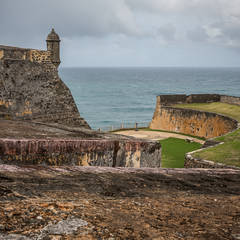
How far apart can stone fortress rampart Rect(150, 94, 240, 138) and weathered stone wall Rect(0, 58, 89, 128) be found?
16878mm

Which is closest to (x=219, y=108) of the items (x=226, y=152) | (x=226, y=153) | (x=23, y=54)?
(x=226, y=152)

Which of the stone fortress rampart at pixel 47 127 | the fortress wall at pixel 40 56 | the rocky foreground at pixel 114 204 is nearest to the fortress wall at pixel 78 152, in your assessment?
the stone fortress rampart at pixel 47 127

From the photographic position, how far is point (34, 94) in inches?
501

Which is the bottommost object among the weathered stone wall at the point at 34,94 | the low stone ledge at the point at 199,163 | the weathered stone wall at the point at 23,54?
the low stone ledge at the point at 199,163

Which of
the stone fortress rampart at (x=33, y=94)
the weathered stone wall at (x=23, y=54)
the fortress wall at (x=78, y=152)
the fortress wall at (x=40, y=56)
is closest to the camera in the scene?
the fortress wall at (x=78, y=152)

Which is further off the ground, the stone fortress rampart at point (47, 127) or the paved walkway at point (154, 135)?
the stone fortress rampart at point (47, 127)

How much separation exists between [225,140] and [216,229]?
18.4 meters

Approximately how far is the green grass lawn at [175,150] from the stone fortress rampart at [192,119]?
9.70 ft

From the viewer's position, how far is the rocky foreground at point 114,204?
2.45 meters

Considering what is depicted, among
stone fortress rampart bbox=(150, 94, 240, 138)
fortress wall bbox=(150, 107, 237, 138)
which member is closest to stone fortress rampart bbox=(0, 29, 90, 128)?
stone fortress rampart bbox=(150, 94, 240, 138)

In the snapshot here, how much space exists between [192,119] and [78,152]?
27517 millimetres

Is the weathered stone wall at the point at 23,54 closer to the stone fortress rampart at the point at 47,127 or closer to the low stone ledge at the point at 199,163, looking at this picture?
the stone fortress rampart at the point at 47,127

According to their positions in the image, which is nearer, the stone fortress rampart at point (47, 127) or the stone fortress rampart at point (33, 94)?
the stone fortress rampart at point (47, 127)

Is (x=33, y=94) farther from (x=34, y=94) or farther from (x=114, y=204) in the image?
(x=114, y=204)
